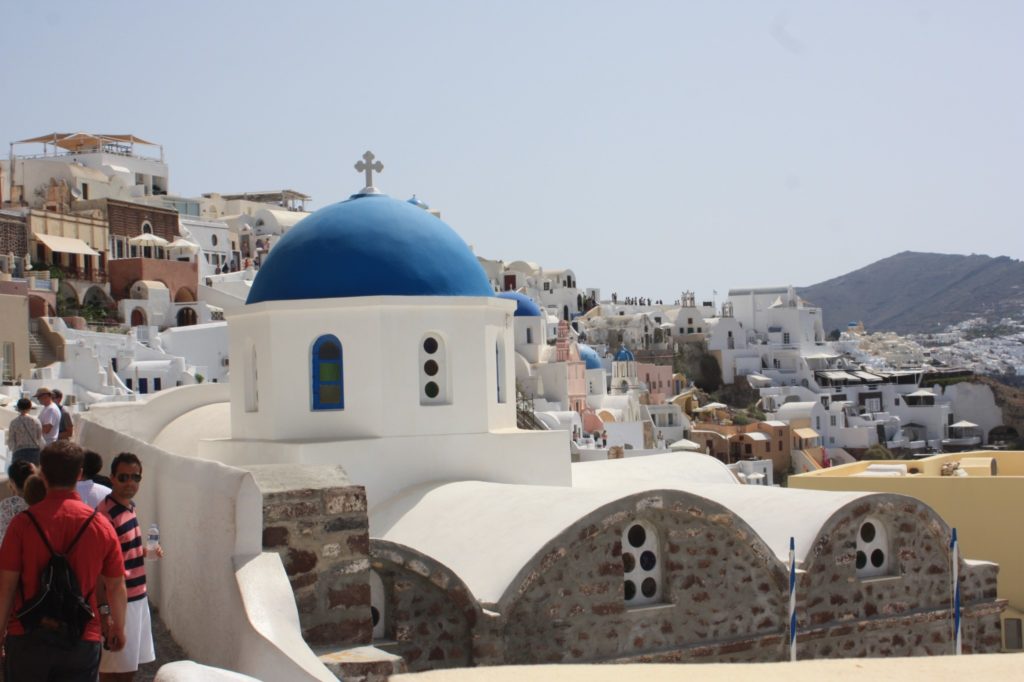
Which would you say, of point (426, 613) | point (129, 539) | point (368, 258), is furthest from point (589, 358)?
point (129, 539)

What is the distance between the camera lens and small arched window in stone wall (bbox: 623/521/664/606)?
962 cm

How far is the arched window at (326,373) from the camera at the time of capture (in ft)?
39.0

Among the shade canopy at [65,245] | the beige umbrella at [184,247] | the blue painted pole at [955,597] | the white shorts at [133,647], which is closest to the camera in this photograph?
the white shorts at [133,647]

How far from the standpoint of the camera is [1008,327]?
151 meters

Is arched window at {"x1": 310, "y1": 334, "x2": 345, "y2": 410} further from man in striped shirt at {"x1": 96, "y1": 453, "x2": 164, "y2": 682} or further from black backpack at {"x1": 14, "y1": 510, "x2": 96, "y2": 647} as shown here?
black backpack at {"x1": 14, "y1": 510, "x2": 96, "y2": 647}

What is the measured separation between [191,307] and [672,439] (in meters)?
22.7

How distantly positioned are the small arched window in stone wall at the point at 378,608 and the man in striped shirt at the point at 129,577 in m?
3.40

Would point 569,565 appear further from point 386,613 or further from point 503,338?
point 503,338

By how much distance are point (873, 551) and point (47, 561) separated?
315 inches

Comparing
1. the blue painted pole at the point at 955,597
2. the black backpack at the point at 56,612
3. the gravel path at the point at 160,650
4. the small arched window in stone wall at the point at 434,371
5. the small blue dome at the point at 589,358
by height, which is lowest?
the blue painted pole at the point at 955,597

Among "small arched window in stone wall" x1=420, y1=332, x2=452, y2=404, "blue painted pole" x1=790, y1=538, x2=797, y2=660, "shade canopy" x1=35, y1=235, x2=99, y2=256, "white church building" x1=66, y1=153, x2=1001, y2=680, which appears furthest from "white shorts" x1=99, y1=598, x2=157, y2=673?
"shade canopy" x1=35, y1=235, x2=99, y2=256

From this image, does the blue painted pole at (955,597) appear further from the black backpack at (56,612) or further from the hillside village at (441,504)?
the black backpack at (56,612)

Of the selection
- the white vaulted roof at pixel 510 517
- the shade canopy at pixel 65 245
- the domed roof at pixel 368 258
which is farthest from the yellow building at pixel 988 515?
Answer: the shade canopy at pixel 65 245

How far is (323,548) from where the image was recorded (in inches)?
265
